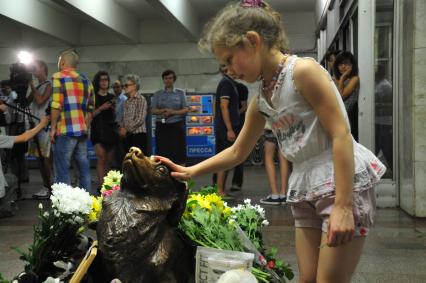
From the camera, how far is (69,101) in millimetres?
5816

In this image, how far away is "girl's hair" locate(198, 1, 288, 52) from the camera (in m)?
1.78

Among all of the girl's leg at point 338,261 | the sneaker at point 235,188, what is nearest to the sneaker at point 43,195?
the sneaker at point 235,188

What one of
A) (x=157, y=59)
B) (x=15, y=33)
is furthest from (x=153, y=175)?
(x=15, y=33)

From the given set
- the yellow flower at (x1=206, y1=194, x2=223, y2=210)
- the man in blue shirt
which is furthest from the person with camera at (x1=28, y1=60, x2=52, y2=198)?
the yellow flower at (x1=206, y1=194, x2=223, y2=210)

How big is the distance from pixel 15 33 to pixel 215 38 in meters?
15.3

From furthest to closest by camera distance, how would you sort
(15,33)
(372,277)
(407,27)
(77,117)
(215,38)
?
(15,33), (77,117), (407,27), (372,277), (215,38)

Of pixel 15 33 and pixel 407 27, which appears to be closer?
pixel 407 27

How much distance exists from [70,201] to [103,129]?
16.1 ft

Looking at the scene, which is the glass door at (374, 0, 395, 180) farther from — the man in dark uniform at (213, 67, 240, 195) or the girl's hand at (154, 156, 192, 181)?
the girl's hand at (154, 156, 192, 181)

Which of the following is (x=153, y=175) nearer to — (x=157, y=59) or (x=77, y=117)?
(x=77, y=117)

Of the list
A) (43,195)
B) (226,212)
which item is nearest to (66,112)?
(43,195)

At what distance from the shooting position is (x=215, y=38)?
72.1 inches

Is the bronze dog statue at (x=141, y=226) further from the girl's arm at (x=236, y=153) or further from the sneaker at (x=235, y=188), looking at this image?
the sneaker at (x=235, y=188)

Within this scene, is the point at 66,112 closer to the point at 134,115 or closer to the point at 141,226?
the point at 134,115
